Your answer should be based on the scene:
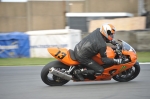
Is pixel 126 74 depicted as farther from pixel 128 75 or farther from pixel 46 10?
pixel 46 10

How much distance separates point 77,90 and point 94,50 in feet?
3.40

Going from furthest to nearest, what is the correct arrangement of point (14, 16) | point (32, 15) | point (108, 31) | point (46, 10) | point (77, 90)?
point (46, 10) < point (32, 15) < point (14, 16) < point (108, 31) < point (77, 90)

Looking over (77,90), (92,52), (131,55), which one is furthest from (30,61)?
(131,55)

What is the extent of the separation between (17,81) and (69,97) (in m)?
2.77

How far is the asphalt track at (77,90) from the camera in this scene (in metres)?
6.48

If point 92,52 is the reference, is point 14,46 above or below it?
below

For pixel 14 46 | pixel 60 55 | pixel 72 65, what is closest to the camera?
pixel 60 55

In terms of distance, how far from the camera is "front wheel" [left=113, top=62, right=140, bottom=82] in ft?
25.6

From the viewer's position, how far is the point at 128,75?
25.8 feet

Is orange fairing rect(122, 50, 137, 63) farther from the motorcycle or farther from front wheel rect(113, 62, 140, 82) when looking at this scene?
front wheel rect(113, 62, 140, 82)

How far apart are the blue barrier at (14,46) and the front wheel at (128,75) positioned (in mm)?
9150

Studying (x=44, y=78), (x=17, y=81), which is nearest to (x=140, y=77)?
(x=44, y=78)

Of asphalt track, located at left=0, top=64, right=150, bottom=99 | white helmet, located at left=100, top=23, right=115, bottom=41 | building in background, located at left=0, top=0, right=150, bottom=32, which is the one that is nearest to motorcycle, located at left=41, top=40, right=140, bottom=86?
asphalt track, located at left=0, top=64, right=150, bottom=99

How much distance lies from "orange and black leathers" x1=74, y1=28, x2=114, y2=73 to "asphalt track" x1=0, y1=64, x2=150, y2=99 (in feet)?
1.76
